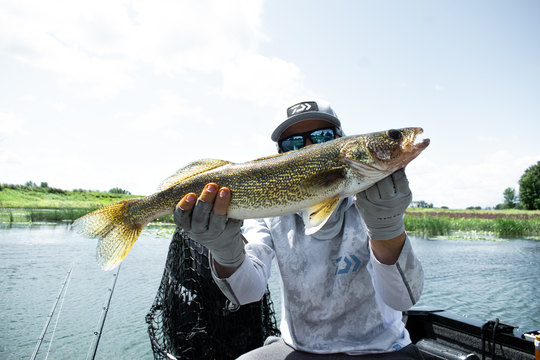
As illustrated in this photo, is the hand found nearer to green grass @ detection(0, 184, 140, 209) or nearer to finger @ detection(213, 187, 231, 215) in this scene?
finger @ detection(213, 187, 231, 215)

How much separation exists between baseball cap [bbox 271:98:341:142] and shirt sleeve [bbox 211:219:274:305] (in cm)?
112

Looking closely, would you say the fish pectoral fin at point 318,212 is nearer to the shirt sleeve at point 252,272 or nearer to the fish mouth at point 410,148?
the fish mouth at point 410,148

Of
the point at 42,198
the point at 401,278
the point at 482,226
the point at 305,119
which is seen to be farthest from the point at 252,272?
the point at 42,198

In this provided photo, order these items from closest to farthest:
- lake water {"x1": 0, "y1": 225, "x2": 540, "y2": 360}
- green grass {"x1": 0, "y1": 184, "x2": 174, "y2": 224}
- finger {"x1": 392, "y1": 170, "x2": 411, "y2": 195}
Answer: finger {"x1": 392, "y1": 170, "x2": 411, "y2": 195} → lake water {"x1": 0, "y1": 225, "x2": 540, "y2": 360} → green grass {"x1": 0, "y1": 184, "x2": 174, "y2": 224}

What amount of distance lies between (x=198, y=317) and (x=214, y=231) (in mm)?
1494

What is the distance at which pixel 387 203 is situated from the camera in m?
2.18

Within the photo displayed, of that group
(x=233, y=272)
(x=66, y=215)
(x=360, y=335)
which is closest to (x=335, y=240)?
(x=360, y=335)

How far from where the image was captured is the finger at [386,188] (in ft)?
7.09

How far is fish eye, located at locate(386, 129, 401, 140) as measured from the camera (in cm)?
218

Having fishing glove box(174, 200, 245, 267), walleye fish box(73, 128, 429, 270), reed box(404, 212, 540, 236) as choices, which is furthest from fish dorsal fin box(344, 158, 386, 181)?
reed box(404, 212, 540, 236)

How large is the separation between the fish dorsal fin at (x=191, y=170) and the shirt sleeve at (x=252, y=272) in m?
0.82

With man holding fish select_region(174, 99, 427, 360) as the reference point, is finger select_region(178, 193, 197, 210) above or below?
above

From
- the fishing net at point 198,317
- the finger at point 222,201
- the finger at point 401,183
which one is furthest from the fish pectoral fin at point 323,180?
the fishing net at point 198,317

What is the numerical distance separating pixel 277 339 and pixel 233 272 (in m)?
0.88
